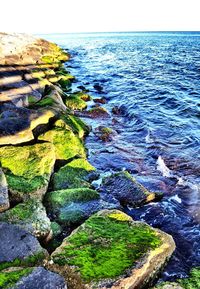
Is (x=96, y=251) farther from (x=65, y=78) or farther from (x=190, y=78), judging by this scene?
(x=190, y=78)


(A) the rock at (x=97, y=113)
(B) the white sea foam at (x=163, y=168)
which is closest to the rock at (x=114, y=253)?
(B) the white sea foam at (x=163, y=168)

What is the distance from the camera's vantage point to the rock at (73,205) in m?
5.77

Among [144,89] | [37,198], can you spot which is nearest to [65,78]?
[144,89]

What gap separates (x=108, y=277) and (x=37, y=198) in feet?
8.27

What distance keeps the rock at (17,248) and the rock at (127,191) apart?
114 inches

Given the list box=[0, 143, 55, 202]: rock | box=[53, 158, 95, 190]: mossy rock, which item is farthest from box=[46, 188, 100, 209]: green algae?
box=[53, 158, 95, 190]: mossy rock

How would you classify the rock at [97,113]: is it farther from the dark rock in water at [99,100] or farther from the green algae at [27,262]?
the green algae at [27,262]

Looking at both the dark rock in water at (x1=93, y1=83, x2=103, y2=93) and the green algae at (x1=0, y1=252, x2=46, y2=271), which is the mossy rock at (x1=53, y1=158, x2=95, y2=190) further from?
the dark rock in water at (x1=93, y1=83, x2=103, y2=93)

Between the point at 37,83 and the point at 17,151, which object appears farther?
the point at 37,83

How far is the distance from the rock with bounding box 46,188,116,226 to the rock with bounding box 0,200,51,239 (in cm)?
62

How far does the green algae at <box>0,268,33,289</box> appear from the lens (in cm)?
351

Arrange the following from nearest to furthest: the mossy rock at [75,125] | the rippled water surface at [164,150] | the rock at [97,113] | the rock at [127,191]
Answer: the rippled water surface at [164,150] → the rock at [127,191] → the mossy rock at [75,125] → the rock at [97,113]

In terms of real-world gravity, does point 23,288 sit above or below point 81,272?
above

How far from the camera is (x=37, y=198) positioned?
602 cm
